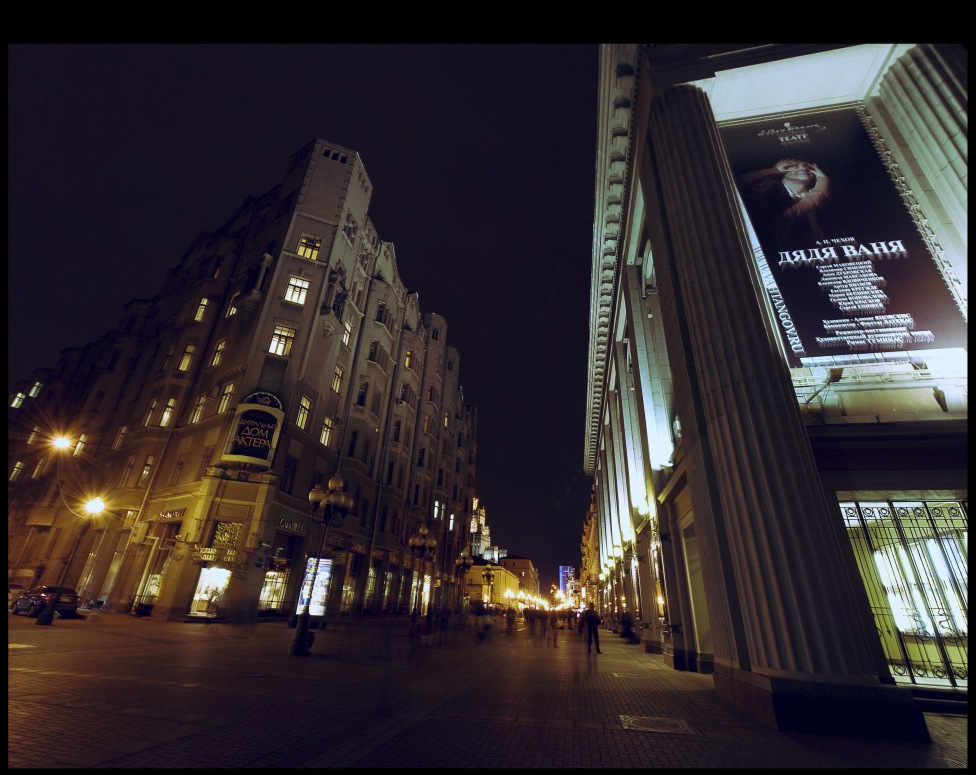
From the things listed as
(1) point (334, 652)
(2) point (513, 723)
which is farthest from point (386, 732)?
(1) point (334, 652)

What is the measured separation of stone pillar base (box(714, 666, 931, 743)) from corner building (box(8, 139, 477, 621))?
Answer: 45.0 ft

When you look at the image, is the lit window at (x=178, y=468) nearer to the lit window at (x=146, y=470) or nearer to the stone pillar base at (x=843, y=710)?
the lit window at (x=146, y=470)

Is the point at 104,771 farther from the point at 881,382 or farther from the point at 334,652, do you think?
the point at 881,382

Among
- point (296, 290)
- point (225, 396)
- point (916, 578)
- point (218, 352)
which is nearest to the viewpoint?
point (916, 578)

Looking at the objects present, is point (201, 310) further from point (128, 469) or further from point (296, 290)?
point (128, 469)

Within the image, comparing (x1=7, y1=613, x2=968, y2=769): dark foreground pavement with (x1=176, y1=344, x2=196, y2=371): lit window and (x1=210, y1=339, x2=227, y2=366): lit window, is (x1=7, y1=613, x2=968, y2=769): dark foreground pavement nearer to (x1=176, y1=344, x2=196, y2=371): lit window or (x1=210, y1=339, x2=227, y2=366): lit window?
(x1=210, y1=339, x2=227, y2=366): lit window

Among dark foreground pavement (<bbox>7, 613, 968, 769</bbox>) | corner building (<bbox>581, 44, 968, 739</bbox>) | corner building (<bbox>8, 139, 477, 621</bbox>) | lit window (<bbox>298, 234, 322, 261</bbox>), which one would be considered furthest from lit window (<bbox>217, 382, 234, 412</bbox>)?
corner building (<bbox>581, 44, 968, 739</bbox>)

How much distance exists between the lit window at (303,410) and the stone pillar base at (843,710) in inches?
1037

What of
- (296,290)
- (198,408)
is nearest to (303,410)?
(198,408)

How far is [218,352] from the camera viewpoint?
94.6 ft

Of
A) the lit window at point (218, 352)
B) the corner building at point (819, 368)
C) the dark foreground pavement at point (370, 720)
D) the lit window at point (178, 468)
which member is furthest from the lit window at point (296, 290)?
the corner building at point (819, 368)

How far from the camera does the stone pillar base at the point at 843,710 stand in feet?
20.0

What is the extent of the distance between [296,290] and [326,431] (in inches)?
392

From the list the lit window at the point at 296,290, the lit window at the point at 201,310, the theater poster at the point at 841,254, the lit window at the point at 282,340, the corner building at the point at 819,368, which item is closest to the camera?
the corner building at the point at 819,368
